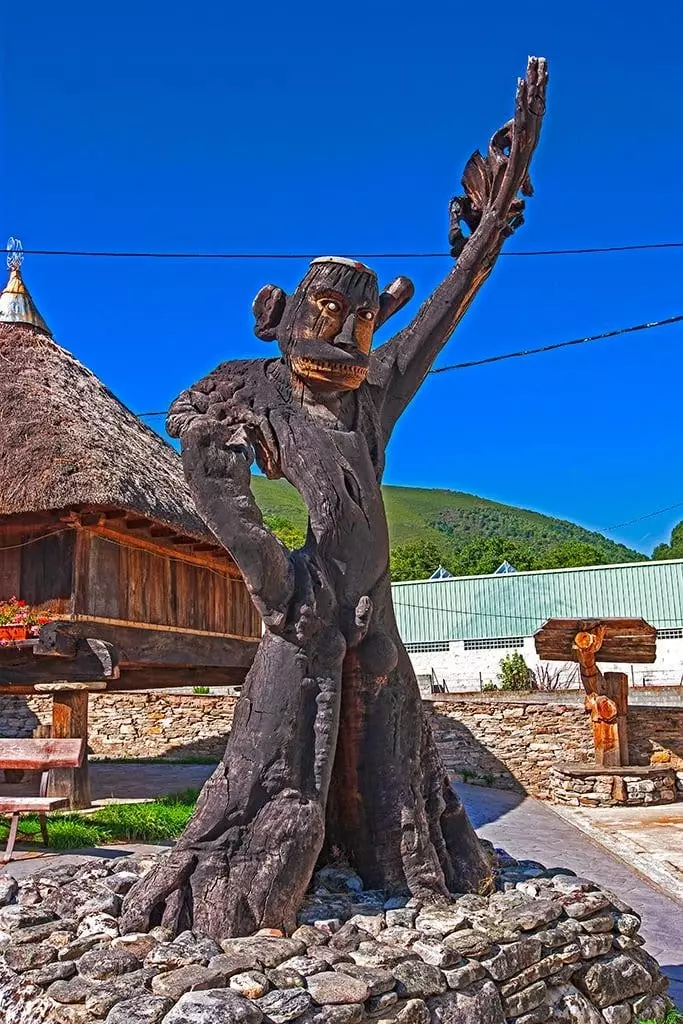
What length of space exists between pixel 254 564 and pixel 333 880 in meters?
1.49

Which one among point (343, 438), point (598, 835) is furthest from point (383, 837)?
point (598, 835)

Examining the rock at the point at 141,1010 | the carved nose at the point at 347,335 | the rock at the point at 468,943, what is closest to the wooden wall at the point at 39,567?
the carved nose at the point at 347,335

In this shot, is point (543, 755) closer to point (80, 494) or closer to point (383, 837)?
point (80, 494)

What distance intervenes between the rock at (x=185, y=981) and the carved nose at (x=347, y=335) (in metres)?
2.68

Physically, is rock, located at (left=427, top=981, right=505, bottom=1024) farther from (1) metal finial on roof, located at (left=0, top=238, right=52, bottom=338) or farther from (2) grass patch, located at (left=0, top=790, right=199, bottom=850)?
(1) metal finial on roof, located at (left=0, top=238, right=52, bottom=338)

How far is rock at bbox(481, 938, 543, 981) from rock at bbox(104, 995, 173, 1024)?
1.25m

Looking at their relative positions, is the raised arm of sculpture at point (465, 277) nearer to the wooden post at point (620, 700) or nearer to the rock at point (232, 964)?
the rock at point (232, 964)

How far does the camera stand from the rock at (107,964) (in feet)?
10.1

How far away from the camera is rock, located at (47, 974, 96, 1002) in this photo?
9.71ft

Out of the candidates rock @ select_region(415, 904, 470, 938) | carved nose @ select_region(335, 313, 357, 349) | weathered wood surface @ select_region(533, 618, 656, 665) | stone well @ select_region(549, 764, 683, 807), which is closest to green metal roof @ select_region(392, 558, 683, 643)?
weathered wood surface @ select_region(533, 618, 656, 665)

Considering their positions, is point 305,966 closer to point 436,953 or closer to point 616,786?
point 436,953

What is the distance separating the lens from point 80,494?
1008 cm

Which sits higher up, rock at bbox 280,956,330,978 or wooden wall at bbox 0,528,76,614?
wooden wall at bbox 0,528,76,614

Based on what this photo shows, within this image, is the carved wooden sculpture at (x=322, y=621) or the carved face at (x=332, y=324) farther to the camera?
the carved face at (x=332, y=324)
